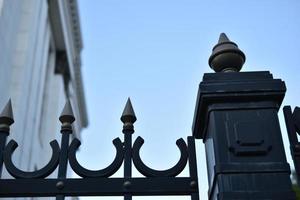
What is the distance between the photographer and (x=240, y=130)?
2.55 meters

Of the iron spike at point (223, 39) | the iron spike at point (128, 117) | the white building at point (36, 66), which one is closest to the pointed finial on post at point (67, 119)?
the iron spike at point (128, 117)

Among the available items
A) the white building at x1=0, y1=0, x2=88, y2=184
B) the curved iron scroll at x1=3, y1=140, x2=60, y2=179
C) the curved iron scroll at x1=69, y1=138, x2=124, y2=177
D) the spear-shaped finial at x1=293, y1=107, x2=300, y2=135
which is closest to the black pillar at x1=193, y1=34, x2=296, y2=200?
the spear-shaped finial at x1=293, y1=107, x2=300, y2=135

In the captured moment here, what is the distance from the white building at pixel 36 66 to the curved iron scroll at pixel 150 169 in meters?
8.45

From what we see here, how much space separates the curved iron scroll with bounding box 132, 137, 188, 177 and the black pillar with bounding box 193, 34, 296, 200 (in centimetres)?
16

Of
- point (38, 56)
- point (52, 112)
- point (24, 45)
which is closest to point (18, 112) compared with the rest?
point (24, 45)

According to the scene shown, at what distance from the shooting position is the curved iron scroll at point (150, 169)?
264 centimetres

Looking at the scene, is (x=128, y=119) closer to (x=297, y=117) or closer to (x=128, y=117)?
(x=128, y=117)

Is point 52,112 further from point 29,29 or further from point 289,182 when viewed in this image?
point 289,182

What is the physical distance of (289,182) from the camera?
2.39m

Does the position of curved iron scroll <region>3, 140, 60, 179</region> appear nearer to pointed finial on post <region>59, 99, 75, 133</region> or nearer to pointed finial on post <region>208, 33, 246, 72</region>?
pointed finial on post <region>59, 99, 75, 133</region>

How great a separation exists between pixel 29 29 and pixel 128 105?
1321 centimetres

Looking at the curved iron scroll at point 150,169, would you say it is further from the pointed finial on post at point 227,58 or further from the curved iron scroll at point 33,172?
the pointed finial on post at point 227,58

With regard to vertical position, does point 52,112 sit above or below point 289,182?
above

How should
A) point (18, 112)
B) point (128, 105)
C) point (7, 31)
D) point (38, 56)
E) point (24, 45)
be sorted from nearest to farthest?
point (128, 105)
point (7, 31)
point (18, 112)
point (24, 45)
point (38, 56)
